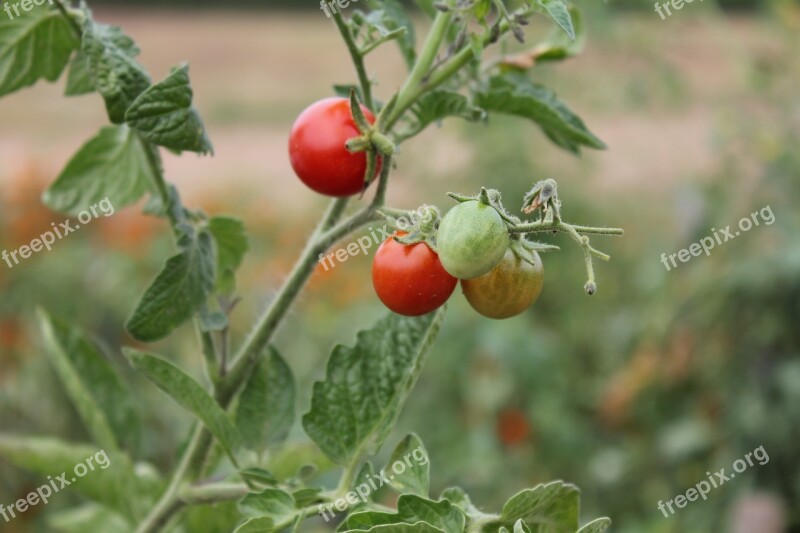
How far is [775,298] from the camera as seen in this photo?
2.27 metres

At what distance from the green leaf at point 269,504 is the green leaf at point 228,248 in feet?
0.78

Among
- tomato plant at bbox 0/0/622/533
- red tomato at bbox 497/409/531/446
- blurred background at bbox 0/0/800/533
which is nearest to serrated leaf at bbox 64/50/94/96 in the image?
tomato plant at bbox 0/0/622/533

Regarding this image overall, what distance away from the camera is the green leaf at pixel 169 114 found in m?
0.65

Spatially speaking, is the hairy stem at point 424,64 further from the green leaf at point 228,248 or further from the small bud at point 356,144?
the green leaf at point 228,248

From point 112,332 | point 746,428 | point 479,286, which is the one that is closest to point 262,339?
point 479,286

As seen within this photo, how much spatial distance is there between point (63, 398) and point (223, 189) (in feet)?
5.69

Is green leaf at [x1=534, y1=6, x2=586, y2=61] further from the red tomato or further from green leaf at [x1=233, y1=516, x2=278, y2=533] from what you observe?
the red tomato

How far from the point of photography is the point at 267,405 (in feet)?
2.69

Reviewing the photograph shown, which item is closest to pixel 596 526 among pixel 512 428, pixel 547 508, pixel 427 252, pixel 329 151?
pixel 547 508

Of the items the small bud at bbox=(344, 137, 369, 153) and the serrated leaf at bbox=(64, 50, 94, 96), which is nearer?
the small bud at bbox=(344, 137, 369, 153)

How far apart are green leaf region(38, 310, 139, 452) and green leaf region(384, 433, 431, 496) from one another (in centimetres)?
35

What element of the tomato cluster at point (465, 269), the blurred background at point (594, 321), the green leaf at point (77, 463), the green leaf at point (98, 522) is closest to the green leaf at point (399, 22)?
the tomato cluster at point (465, 269)

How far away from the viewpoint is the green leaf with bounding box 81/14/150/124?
688mm

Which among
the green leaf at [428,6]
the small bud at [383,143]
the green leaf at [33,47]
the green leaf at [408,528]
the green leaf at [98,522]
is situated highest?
the green leaf at [33,47]
